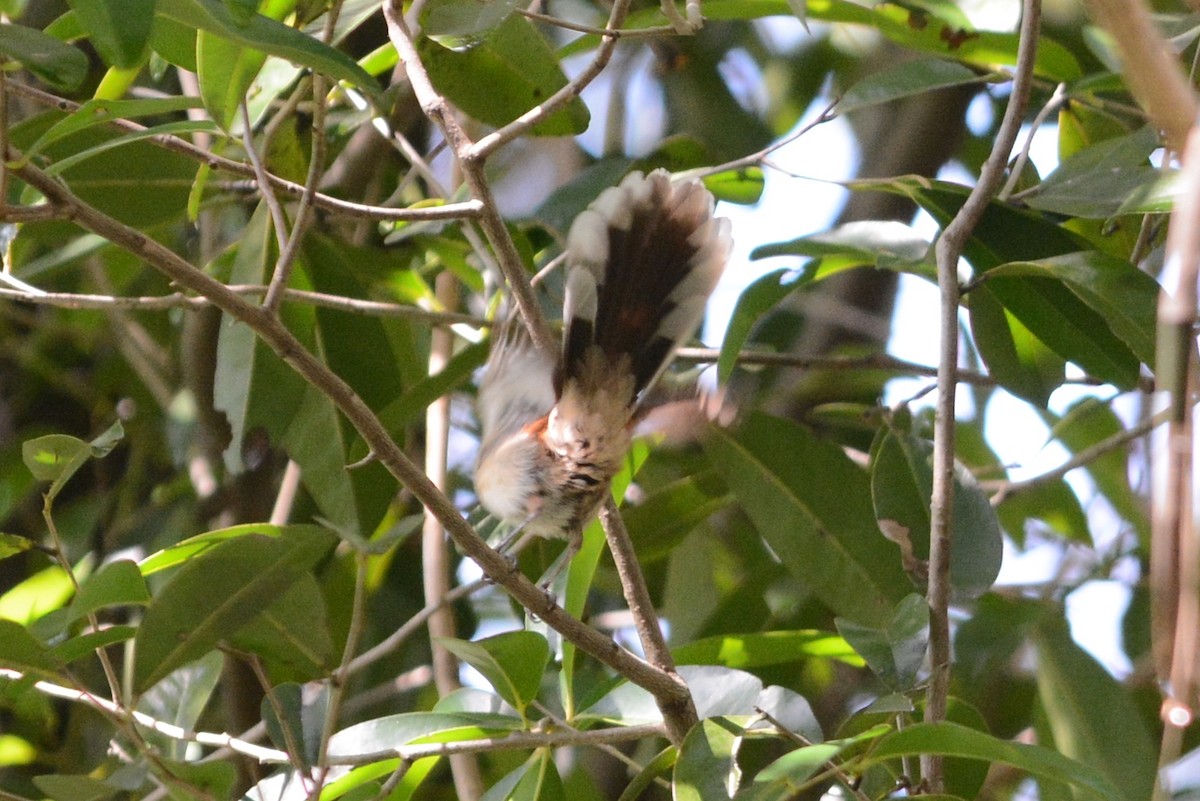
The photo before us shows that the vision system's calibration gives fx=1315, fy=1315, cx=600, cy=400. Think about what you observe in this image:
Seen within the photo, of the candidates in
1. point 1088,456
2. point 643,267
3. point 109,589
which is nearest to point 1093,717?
point 1088,456

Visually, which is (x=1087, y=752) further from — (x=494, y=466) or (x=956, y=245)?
(x=494, y=466)

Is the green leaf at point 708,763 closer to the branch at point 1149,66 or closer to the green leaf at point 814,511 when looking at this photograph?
the green leaf at point 814,511

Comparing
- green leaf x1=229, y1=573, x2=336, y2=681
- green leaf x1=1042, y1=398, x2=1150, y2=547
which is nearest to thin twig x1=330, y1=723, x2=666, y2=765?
green leaf x1=229, y1=573, x2=336, y2=681

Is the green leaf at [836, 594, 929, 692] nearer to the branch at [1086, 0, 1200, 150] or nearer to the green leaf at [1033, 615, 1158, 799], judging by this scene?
the green leaf at [1033, 615, 1158, 799]

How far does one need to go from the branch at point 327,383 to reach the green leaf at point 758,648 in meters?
0.52

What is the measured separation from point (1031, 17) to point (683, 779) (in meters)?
0.89

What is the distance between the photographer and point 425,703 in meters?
2.65

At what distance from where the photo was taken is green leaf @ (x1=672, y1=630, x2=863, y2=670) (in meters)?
1.83

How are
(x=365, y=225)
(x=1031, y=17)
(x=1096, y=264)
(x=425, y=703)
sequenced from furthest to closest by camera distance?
(x=425, y=703), (x=365, y=225), (x=1096, y=264), (x=1031, y=17)

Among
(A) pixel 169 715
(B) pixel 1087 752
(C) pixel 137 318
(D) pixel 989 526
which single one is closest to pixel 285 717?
(A) pixel 169 715

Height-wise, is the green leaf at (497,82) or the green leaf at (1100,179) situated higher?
the green leaf at (497,82)

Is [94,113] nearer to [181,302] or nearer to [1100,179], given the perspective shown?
[181,302]

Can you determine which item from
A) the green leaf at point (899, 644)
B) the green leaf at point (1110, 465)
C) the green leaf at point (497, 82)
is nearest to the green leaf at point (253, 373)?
the green leaf at point (497, 82)

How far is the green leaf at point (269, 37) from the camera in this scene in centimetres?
129
